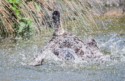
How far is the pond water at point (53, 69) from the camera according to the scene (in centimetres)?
693

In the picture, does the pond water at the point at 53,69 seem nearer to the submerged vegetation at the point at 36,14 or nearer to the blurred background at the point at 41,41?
the blurred background at the point at 41,41

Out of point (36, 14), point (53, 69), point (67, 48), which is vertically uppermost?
point (36, 14)

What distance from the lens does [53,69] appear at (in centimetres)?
746

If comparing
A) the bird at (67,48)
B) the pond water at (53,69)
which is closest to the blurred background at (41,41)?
the pond water at (53,69)

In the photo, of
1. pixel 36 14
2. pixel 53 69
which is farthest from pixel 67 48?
pixel 36 14

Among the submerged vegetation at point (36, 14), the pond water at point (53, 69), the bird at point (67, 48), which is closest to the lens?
the pond water at point (53, 69)

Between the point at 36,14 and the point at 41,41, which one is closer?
the point at 36,14

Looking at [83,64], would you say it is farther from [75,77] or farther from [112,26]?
[112,26]

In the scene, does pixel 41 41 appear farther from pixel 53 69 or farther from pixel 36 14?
pixel 53 69

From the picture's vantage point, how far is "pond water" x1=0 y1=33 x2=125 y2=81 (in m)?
6.93

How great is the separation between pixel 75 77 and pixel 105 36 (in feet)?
14.4

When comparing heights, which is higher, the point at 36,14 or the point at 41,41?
the point at 36,14

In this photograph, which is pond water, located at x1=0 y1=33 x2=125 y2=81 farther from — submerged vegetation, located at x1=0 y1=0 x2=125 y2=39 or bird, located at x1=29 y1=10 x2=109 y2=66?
submerged vegetation, located at x1=0 y1=0 x2=125 y2=39

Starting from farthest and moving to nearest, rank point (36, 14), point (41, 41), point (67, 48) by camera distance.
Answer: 1. point (41, 41)
2. point (36, 14)
3. point (67, 48)
